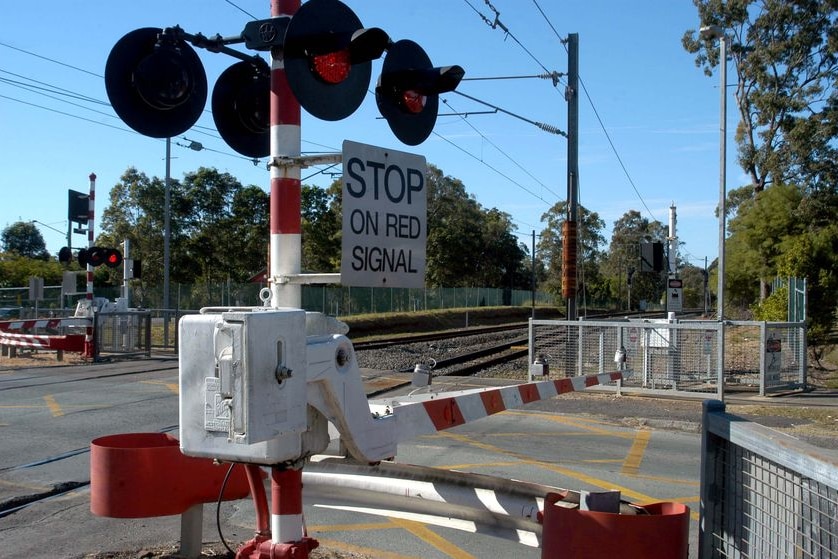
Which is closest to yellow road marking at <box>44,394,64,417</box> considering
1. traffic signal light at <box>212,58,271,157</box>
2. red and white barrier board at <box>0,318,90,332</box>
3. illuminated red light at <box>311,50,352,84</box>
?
red and white barrier board at <box>0,318,90,332</box>

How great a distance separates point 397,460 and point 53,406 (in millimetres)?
6478

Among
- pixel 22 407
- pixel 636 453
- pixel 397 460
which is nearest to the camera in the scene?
pixel 397 460

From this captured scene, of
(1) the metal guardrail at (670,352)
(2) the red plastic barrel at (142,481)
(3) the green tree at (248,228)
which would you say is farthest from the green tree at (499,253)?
(2) the red plastic barrel at (142,481)

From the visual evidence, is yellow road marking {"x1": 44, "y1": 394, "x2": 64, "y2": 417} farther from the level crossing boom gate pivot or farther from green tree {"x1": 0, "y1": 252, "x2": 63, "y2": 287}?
green tree {"x1": 0, "y1": 252, "x2": 63, "y2": 287}

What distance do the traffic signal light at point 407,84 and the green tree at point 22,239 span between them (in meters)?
109

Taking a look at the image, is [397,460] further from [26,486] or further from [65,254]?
[65,254]

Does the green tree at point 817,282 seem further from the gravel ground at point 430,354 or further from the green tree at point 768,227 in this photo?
the gravel ground at point 430,354

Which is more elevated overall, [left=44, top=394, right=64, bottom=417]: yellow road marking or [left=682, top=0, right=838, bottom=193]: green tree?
[left=682, top=0, right=838, bottom=193]: green tree

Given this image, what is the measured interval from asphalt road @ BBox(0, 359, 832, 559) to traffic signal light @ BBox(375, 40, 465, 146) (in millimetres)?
2512

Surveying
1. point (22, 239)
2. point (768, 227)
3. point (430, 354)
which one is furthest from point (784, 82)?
point (22, 239)

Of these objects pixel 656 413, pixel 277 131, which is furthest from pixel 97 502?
pixel 656 413

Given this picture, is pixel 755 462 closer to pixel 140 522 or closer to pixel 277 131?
pixel 277 131

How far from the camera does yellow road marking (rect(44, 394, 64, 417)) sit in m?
11.3

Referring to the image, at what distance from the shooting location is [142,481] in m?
4.45
